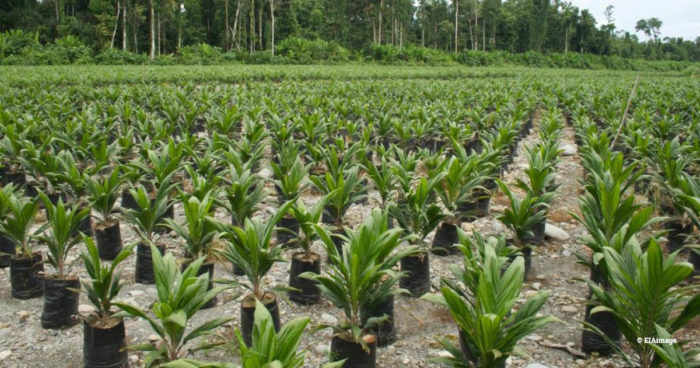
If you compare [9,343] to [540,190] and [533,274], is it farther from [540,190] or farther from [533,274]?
[540,190]

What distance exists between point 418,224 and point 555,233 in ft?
5.73

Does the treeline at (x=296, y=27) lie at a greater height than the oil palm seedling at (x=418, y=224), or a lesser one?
greater

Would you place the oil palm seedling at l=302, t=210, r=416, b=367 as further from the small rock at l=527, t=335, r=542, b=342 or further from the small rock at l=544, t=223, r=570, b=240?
the small rock at l=544, t=223, r=570, b=240

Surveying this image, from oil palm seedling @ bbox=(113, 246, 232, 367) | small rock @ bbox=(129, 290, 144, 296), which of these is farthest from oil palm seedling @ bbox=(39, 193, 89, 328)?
oil palm seedling @ bbox=(113, 246, 232, 367)

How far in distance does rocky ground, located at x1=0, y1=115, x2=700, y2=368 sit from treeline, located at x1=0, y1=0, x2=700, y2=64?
29.6 m

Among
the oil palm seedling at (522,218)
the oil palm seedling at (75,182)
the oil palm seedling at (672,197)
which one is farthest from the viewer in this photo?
the oil palm seedling at (75,182)

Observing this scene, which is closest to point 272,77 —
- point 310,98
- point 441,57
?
point 310,98

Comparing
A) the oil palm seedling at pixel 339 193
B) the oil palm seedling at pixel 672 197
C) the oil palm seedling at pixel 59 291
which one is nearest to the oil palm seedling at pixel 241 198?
the oil palm seedling at pixel 339 193

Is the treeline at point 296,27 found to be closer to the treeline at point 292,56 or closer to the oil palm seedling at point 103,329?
the treeline at point 292,56

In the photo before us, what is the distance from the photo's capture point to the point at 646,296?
90.1 inches

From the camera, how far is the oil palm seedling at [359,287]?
2.48 m

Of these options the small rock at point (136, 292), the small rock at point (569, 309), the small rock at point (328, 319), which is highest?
the small rock at point (136, 292)

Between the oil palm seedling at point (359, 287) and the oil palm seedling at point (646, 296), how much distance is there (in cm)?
103

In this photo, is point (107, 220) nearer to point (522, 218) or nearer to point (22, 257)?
point (22, 257)
